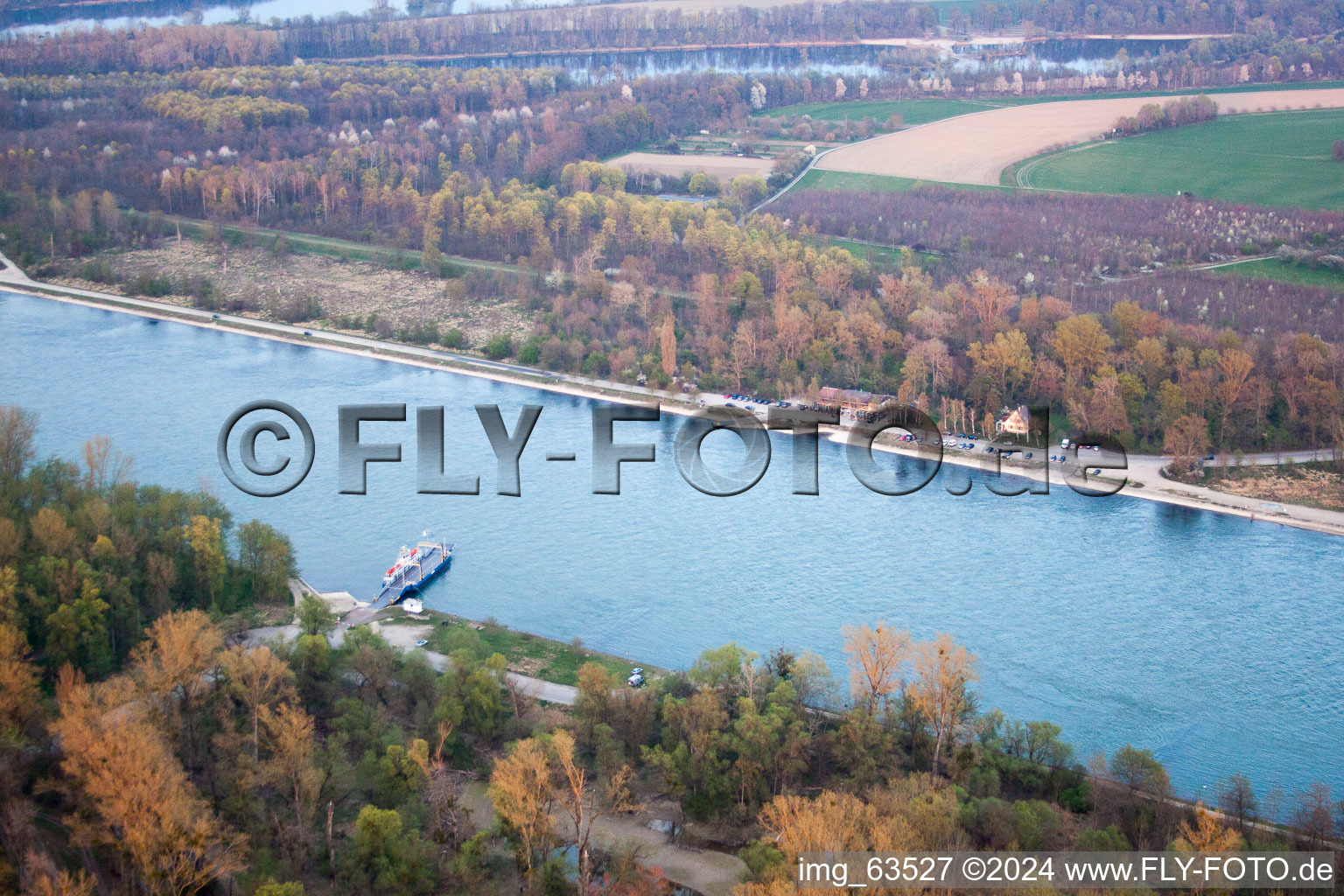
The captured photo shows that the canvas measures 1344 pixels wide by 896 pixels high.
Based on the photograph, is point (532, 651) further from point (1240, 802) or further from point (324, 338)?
point (324, 338)

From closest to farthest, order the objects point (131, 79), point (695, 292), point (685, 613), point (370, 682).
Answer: point (370, 682)
point (685, 613)
point (695, 292)
point (131, 79)

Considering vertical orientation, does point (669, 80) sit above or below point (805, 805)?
above

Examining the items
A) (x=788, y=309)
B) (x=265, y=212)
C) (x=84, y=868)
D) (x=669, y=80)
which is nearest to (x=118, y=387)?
(x=265, y=212)

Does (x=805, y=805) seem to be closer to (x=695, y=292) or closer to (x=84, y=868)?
(x=84, y=868)

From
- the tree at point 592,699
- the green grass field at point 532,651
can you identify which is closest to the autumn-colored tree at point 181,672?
the green grass field at point 532,651

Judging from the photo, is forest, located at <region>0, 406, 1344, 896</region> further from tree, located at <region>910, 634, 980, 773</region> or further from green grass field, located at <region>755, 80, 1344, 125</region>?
green grass field, located at <region>755, 80, 1344, 125</region>

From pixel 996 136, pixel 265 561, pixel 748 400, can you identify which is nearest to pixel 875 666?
pixel 265 561

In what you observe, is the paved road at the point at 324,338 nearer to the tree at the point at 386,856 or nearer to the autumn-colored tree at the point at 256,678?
the autumn-colored tree at the point at 256,678
